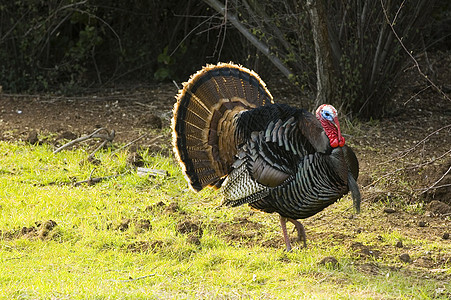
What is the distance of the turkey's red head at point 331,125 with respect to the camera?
15.8 feet

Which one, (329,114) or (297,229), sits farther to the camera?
(297,229)

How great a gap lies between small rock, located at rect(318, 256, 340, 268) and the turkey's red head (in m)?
0.74

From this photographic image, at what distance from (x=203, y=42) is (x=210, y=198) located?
4698mm

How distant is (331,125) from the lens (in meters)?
4.85

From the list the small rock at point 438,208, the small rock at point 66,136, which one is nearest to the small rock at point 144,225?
the small rock at point 438,208

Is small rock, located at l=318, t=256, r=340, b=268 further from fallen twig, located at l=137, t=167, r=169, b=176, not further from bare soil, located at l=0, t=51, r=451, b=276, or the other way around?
fallen twig, located at l=137, t=167, r=169, b=176

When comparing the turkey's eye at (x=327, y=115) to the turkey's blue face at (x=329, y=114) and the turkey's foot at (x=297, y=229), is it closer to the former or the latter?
the turkey's blue face at (x=329, y=114)

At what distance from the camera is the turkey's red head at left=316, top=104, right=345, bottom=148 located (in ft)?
15.8

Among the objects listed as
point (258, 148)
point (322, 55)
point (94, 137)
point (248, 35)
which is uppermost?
point (248, 35)

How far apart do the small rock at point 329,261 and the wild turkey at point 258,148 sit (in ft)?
1.14

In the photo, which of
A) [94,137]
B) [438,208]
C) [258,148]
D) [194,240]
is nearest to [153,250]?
[194,240]

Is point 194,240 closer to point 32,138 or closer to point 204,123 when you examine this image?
point 204,123

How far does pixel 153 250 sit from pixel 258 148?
41.2 inches

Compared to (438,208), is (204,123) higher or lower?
higher
